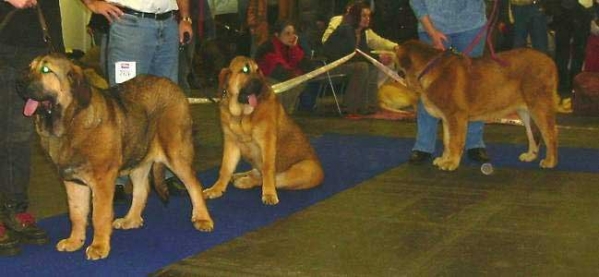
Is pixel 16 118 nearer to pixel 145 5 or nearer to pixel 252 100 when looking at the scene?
pixel 145 5

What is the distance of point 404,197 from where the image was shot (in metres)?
6.30

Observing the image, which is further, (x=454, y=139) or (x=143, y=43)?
(x=454, y=139)

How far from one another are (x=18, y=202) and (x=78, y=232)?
1.27 ft

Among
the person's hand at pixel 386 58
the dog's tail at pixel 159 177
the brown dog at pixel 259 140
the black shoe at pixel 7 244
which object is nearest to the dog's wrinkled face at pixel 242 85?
the brown dog at pixel 259 140

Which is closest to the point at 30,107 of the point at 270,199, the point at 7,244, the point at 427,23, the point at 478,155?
the point at 7,244

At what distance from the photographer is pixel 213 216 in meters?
5.72

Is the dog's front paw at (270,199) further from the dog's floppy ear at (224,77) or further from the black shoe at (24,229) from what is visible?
the black shoe at (24,229)

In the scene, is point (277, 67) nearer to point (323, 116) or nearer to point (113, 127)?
point (323, 116)

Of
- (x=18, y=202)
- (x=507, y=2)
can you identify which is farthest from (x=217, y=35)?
(x=18, y=202)

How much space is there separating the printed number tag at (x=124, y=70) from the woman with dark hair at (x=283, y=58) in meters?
4.79

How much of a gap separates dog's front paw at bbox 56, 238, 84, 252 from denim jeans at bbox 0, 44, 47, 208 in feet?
1.13

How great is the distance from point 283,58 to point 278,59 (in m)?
0.12

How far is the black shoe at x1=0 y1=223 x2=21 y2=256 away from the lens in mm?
4719

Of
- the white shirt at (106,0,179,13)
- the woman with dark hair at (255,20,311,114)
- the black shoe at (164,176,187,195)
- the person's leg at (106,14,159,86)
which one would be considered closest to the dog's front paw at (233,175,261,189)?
the black shoe at (164,176,187,195)
